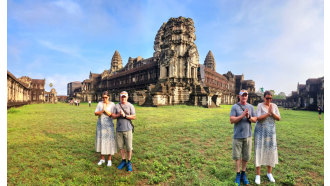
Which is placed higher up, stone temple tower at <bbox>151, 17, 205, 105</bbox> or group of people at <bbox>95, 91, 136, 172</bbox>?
stone temple tower at <bbox>151, 17, 205, 105</bbox>

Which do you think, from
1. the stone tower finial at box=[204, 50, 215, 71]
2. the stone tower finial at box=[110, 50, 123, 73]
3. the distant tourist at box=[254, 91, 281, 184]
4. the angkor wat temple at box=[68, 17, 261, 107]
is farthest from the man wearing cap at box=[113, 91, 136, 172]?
the stone tower finial at box=[204, 50, 215, 71]

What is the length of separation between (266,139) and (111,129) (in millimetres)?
3796

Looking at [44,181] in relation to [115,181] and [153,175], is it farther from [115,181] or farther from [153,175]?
[153,175]

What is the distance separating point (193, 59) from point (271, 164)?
24107mm

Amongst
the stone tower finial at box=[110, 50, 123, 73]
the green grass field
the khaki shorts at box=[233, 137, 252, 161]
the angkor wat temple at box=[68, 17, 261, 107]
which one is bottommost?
the green grass field

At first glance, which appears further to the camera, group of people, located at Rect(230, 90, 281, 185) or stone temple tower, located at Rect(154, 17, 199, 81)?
stone temple tower, located at Rect(154, 17, 199, 81)

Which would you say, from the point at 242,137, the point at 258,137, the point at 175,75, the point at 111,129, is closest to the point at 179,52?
the point at 175,75

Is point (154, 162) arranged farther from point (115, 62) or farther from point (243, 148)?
point (115, 62)

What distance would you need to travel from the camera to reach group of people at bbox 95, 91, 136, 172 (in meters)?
3.90

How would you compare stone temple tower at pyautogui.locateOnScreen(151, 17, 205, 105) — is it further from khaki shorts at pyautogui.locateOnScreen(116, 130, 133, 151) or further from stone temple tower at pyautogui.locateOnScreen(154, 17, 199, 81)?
khaki shorts at pyautogui.locateOnScreen(116, 130, 133, 151)

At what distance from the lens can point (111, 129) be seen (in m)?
4.05

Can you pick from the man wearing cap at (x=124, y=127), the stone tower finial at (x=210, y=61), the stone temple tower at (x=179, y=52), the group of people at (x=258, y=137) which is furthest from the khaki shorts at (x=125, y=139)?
the stone tower finial at (x=210, y=61)

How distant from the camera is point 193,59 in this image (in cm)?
2612

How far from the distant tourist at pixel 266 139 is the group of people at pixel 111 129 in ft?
9.95
